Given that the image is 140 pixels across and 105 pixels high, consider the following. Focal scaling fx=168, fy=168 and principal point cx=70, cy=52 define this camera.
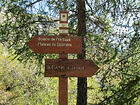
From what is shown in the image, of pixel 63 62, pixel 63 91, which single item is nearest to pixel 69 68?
pixel 63 62

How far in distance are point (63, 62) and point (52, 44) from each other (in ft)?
1.00

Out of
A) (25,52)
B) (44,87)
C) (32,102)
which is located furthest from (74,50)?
(32,102)

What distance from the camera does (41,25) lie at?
12.9 ft

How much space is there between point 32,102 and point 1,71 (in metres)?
3.88

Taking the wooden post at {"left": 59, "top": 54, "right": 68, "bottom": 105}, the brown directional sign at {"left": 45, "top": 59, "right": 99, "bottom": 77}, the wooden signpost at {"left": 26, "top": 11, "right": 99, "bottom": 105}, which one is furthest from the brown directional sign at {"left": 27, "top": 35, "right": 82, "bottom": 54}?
the wooden post at {"left": 59, "top": 54, "right": 68, "bottom": 105}

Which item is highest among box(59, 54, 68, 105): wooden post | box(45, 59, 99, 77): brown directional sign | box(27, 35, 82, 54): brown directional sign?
box(27, 35, 82, 54): brown directional sign

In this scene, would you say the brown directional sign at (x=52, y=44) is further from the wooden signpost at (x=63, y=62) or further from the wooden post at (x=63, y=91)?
the wooden post at (x=63, y=91)

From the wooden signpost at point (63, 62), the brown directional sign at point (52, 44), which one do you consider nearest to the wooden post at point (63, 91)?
the wooden signpost at point (63, 62)

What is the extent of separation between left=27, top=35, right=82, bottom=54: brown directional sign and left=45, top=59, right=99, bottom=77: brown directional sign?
0.50 feet

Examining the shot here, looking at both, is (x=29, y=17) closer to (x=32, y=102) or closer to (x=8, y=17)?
(x=8, y=17)

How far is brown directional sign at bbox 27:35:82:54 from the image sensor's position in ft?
7.95

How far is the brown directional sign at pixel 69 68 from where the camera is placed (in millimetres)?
2369

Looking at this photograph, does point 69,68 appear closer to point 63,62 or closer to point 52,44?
point 63,62

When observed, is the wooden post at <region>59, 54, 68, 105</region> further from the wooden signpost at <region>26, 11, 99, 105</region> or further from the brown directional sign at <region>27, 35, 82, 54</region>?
the brown directional sign at <region>27, 35, 82, 54</region>
